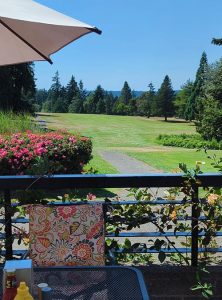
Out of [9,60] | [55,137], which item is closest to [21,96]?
[55,137]

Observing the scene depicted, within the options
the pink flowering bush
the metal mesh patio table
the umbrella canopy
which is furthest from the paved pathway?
the metal mesh patio table

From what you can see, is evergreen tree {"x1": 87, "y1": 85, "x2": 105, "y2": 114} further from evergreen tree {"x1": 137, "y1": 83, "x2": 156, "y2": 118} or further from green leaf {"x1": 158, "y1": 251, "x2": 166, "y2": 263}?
green leaf {"x1": 158, "y1": 251, "x2": 166, "y2": 263}

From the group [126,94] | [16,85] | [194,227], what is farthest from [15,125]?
[126,94]

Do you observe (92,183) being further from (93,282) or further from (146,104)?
(146,104)

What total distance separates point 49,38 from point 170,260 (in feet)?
6.07

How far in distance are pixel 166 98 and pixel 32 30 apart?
70122 mm

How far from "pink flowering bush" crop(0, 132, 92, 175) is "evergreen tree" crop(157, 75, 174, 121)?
62168mm

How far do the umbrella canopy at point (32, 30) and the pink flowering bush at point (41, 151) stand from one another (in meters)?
4.61

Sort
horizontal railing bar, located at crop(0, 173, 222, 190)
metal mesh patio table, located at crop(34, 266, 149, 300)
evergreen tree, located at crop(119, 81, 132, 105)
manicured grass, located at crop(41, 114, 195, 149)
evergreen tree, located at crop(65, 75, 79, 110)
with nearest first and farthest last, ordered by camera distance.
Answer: metal mesh patio table, located at crop(34, 266, 149, 300), horizontal railing bar, located at crop(0, 173, 222, 190), manicured grass, located at crop(41, 114, 195, 149), evergreen tree, located at crop(119, 81, 132, 105), evergreen tree, located at crop(65, 75, 79, 110)

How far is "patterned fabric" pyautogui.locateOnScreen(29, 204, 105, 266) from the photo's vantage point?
8.85ft

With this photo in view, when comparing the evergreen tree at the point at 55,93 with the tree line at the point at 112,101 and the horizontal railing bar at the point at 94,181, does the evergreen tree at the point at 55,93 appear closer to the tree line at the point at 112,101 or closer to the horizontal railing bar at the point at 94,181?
the tree line at the point at 112,101

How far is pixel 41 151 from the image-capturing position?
8.44m

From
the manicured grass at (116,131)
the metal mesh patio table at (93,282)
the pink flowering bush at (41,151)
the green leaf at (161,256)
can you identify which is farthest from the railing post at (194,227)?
the manicured grass at (116,131)

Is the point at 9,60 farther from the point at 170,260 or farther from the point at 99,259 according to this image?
the point at 170,260
